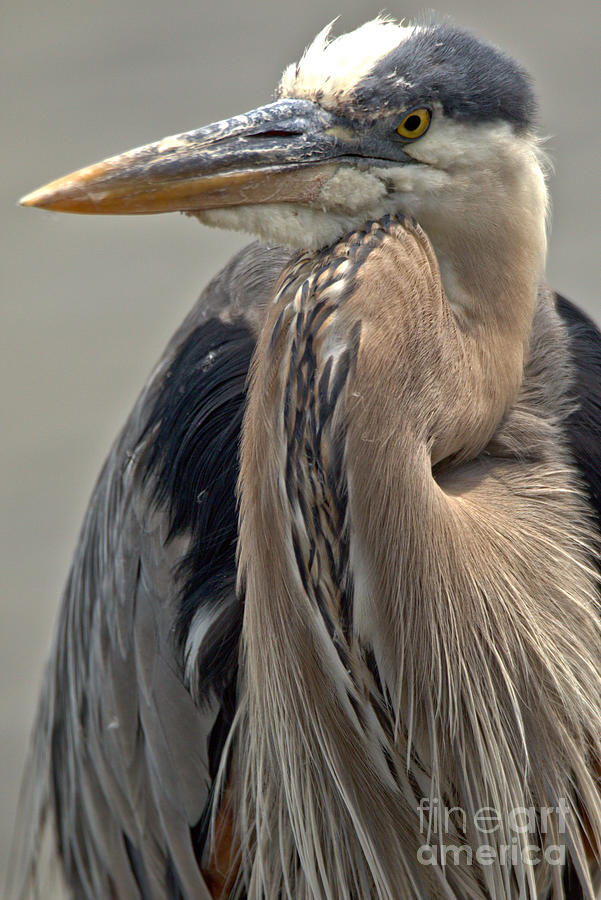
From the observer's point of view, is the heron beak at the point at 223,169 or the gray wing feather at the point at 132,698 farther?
the gray wing feather at the point at 132,698

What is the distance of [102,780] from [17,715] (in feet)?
4.49

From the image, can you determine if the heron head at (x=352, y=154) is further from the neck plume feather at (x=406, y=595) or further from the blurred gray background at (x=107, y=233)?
→ the blurred gray background at (x=107, y=233)

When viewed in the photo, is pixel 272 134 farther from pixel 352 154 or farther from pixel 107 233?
pixel 107 233

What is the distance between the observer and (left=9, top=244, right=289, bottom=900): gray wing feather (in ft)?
6.16

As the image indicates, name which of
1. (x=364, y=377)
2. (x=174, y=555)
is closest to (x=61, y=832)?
(x=174, y=555)

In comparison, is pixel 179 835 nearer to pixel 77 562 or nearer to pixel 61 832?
pixel 61 832

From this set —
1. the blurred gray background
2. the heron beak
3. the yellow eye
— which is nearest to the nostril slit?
the heron beak

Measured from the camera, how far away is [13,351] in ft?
14.7

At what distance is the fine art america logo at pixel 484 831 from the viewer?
4.92ft

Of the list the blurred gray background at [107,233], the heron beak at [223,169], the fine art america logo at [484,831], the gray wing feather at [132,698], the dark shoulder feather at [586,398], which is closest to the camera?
the heron beak at [223,169]

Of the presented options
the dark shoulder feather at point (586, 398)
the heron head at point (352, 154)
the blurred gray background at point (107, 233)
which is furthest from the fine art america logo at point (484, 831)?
the blurred gray background at point (107, 233)

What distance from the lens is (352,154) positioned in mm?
1392

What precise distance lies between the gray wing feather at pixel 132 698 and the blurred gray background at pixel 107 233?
101 cm

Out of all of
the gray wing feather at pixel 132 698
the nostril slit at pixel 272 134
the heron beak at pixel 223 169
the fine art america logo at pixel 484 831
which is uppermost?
the nostril slit at pixel 272 134
